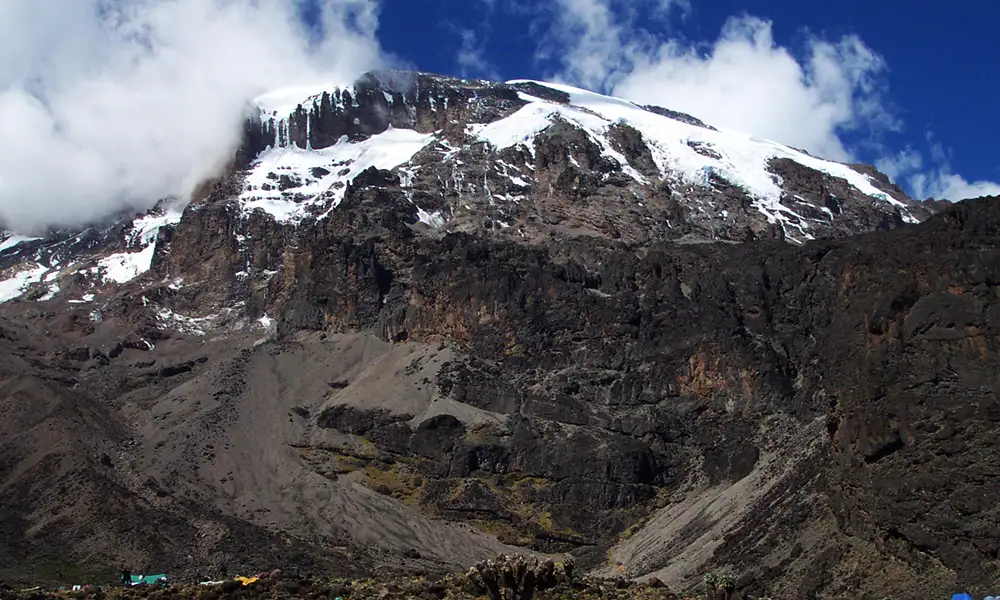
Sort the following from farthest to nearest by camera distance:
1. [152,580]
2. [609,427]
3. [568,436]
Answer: [609,427], [568,436], [152,580]

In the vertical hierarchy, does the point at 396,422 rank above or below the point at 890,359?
below

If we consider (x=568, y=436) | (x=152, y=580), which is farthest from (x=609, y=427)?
(x=152, y=580)

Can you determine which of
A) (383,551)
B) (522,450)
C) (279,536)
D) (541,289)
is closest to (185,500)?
(279,536)

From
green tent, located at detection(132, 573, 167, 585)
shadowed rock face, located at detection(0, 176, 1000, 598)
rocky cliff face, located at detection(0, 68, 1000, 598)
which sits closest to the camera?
green tent, located at detection(132, 573, 167, 585)

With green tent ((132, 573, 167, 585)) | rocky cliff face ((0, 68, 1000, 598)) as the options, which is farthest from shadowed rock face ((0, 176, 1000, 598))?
green tent ((132, 573, 167, 585))

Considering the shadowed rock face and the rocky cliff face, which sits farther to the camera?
the rocky cliff face

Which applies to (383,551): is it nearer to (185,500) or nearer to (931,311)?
(185,500)

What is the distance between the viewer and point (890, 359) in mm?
67438

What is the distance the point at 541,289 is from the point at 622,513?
55.8m

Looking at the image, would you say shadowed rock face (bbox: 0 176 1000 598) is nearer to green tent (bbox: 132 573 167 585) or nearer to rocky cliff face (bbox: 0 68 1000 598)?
rocky cliff face (bbox: 0 68 1000 598)

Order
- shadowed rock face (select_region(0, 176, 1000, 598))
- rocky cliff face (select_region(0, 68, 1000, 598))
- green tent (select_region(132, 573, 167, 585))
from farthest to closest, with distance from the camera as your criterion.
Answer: rocky cliff face (select_region(0, 68, 1000, 598)), shadowed rock face (select_region(0, 176, 1000, 598)), green tent (select_region(132, 573, 167, 585))

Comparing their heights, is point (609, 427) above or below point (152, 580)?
above

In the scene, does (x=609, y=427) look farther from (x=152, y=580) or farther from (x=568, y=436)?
(x=152, y=580)

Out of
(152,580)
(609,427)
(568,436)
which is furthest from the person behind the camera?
(609,427)
